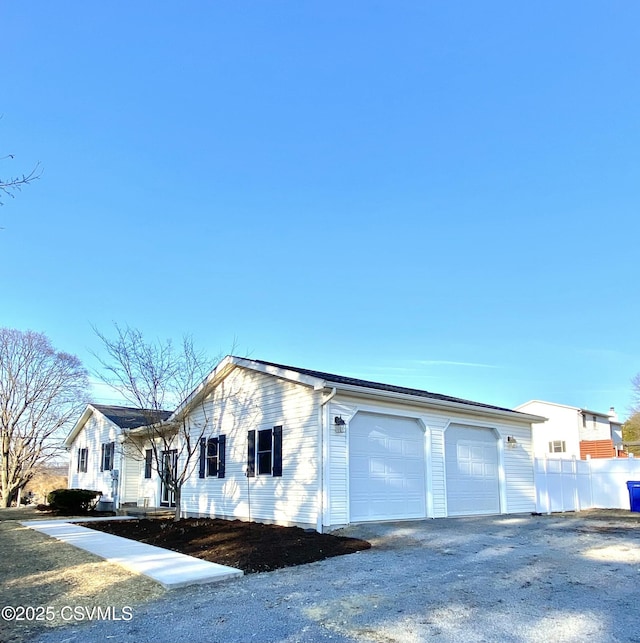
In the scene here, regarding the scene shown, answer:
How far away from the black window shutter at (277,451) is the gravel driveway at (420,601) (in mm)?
3903

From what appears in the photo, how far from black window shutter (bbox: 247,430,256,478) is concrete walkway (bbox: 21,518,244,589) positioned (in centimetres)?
323

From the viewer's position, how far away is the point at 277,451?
1244 centimetres

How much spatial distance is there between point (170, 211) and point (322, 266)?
6196 mm

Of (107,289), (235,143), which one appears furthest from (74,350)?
(235,143)

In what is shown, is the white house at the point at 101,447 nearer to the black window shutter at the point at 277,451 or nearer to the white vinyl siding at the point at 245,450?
the white vinyl siding at the point at 245,450

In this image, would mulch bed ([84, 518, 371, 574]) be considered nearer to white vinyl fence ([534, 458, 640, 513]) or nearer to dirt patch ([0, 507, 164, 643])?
dirt patch ([0, 507, 164, 643])

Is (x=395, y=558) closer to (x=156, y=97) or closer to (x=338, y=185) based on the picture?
(x=156, y=97)

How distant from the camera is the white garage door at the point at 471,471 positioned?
13.5 m

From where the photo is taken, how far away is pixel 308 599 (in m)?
5.82

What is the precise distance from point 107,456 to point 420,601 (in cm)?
2068

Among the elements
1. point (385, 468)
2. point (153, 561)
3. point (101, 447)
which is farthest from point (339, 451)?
point (101, 447)

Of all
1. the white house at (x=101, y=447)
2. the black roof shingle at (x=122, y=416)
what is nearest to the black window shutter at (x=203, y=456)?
the black roof shingle at (x=122, y=416)

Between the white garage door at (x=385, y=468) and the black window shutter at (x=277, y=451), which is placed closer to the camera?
the white garage door at (x=385, y=468)

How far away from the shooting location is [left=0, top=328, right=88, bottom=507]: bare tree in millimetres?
28500
